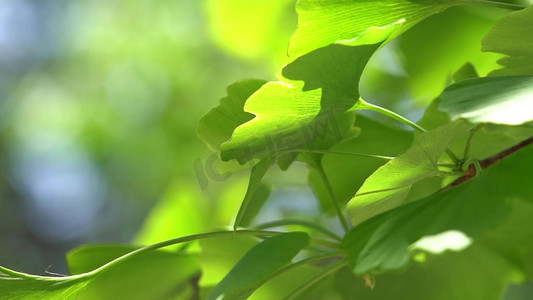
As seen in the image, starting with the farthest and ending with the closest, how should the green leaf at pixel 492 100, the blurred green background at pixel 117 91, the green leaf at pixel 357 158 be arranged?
1. the blurred green background at pixel 117 91
2. the green leaf at pixel 357 158
3. the green leaf at pixel 492 100

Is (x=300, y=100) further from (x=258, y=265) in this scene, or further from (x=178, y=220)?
(x=178, y=220)

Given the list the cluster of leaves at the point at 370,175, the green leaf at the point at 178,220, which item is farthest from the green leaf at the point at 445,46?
the green leaf at the point at 178,220

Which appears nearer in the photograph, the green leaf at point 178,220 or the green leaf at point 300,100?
the green leaf at point 300,100

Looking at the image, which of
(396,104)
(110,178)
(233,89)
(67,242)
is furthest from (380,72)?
(67,242)

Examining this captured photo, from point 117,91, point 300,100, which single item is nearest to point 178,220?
point 300,100

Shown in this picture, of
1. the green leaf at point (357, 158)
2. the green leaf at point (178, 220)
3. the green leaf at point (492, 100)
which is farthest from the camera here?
the green leaf at point (178, 220)

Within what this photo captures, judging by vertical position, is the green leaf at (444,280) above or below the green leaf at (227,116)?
below

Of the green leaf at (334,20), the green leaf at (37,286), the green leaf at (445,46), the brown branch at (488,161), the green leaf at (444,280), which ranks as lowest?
the green leaf at (444,280)

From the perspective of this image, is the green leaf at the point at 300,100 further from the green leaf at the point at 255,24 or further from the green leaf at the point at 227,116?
the green leaf at the point at 255,24
